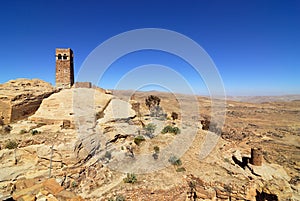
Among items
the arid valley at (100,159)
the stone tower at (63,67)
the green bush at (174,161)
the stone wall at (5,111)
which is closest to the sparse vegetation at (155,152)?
the arid valley at (100,159)

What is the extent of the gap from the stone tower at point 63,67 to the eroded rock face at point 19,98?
401cm

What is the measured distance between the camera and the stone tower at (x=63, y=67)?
54.6 feet

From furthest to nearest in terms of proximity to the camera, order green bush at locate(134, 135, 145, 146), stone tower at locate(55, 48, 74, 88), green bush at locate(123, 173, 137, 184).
Result: stone tower at locate(55, 48, 74, 88), green bush at locate(134, 135, 145, 146), green bush at locate(123, 173, 137, 184)

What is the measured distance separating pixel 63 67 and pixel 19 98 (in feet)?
23.6

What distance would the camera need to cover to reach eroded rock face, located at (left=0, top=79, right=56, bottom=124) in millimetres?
9672

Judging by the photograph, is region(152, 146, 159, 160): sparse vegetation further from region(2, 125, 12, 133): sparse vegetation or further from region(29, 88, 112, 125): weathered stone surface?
region(2, 125, 12, 133): sparse vegetation

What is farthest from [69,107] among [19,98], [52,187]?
[52,187]

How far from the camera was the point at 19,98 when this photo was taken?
10.2 metres

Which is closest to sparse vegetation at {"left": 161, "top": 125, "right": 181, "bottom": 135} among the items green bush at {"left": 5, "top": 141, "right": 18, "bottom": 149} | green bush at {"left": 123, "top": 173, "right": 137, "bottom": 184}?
green bush at {"left": 123, "top": 173, "right": 137, "bottom": 184}

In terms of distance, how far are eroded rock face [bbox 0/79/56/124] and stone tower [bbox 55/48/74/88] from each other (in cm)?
401

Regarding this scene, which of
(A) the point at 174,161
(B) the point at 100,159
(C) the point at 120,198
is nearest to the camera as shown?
(C) the point at 120,198

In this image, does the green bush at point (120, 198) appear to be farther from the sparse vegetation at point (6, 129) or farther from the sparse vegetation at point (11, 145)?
the sparse vegetation at point (6, 129)

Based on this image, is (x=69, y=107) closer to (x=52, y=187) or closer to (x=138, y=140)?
(x=138, y=140)

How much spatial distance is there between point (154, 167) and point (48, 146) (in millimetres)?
5119
